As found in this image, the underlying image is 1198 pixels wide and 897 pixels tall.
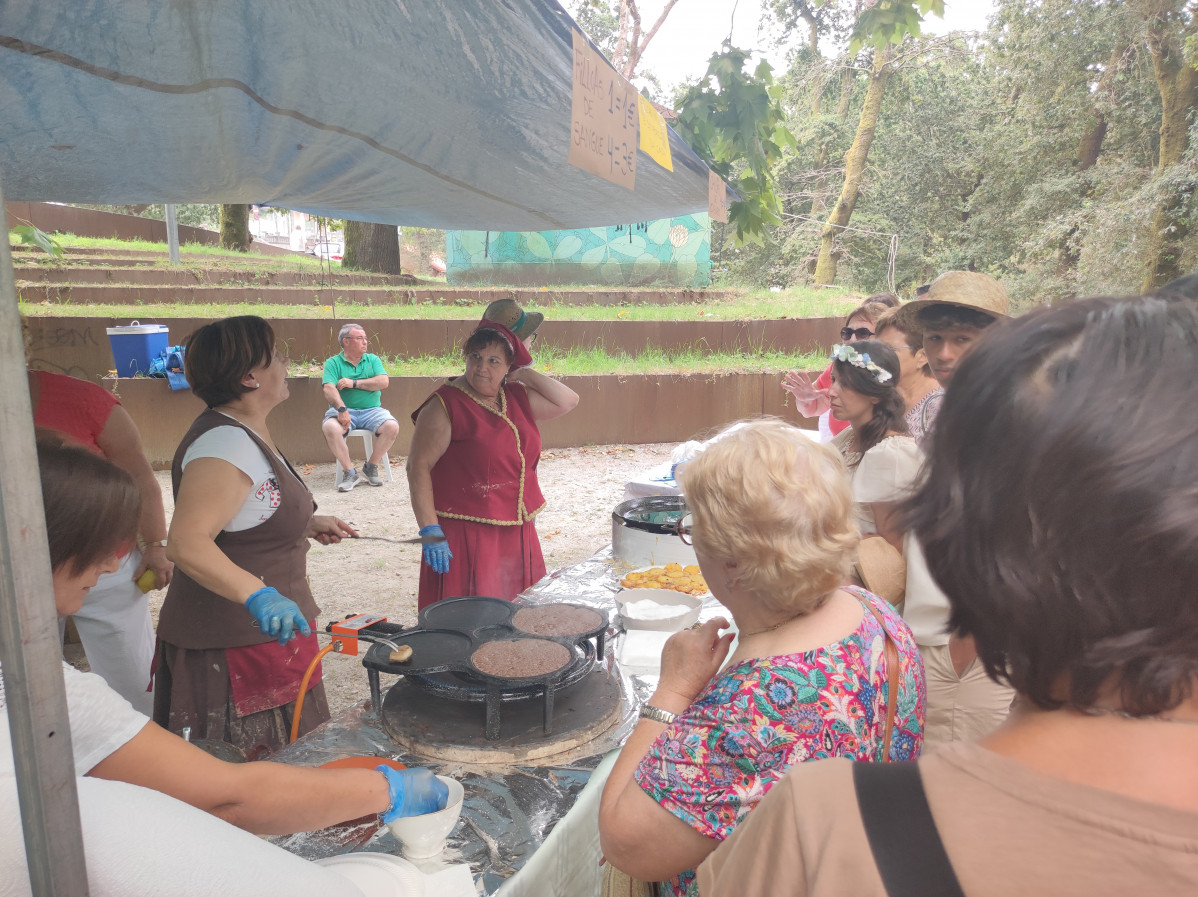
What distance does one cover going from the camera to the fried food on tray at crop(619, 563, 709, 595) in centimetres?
233

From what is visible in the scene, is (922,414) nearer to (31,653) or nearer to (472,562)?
(472,562)

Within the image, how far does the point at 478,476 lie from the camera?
112 inches

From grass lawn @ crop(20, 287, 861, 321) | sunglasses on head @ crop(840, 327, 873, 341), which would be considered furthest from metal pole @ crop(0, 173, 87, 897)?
grass lawn @ crop(20, 287, 861, 321)

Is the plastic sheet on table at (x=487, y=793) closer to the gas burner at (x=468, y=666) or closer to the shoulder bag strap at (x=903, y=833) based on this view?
the gas burner at (x=468, y=666)

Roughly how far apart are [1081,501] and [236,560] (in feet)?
6.27

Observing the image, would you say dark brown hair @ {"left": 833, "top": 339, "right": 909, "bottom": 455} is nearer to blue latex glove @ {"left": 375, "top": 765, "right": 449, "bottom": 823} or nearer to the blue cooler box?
blue latex glove @ {"left": 375, "top": 765, "right": 449, "bottom": 823}

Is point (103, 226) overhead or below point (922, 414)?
overhead

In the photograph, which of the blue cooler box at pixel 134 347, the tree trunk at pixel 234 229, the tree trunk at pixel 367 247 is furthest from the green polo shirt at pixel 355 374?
the tree trunk at pixel 234 229

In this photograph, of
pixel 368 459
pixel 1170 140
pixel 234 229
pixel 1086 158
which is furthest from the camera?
pixel 234 229

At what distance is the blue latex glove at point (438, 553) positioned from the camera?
2.68 m

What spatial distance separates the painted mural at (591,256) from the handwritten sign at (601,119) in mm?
13622

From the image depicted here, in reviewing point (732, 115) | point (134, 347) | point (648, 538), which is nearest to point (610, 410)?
point (134, 347)

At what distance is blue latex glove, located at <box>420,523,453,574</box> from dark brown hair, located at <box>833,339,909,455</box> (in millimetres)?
1471

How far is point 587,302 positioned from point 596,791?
10.7m
